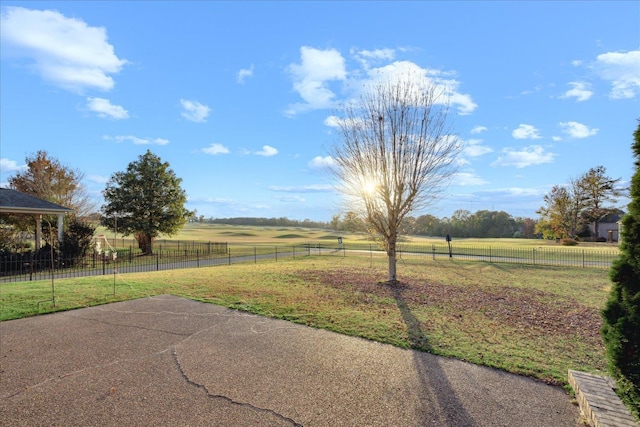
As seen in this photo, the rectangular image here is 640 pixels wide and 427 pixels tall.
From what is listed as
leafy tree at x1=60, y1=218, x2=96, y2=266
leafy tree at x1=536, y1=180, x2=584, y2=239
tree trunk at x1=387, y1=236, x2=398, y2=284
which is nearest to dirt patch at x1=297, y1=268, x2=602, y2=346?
tree trunk at x1=387, y1=236, x2=398, y2=284

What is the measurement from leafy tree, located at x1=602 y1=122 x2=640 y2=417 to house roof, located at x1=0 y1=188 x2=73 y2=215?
2201 centimetres

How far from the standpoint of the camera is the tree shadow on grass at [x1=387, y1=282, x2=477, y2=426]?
3227mm

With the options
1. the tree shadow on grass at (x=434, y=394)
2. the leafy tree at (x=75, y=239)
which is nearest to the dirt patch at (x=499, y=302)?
the tree shadow on grass at (x=434, y=394)

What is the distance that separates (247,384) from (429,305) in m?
5.73

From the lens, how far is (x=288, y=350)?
503 cm

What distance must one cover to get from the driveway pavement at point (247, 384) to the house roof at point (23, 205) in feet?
47.1

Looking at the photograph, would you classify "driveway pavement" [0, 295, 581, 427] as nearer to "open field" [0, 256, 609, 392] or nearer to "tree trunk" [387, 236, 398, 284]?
"open field" [0, 256, 609, 392]

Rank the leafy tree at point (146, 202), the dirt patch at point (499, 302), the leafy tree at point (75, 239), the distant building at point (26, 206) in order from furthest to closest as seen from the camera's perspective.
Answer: the leafy tree at point (146, 202) → the leafy tree at point (75, 239) → the distant building at point (26, 206) → the dirt patch at point (499, 302)

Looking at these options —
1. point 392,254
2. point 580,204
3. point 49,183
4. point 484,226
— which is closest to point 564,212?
point 580,204

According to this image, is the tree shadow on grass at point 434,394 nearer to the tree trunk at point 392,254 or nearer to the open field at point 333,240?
the tree trunk at point 392,254

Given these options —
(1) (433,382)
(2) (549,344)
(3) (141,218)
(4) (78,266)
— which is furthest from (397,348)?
(3) (141,218)

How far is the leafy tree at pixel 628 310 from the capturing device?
289cm

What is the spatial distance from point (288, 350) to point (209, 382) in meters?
1.35

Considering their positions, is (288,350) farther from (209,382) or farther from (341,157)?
(341,157)
